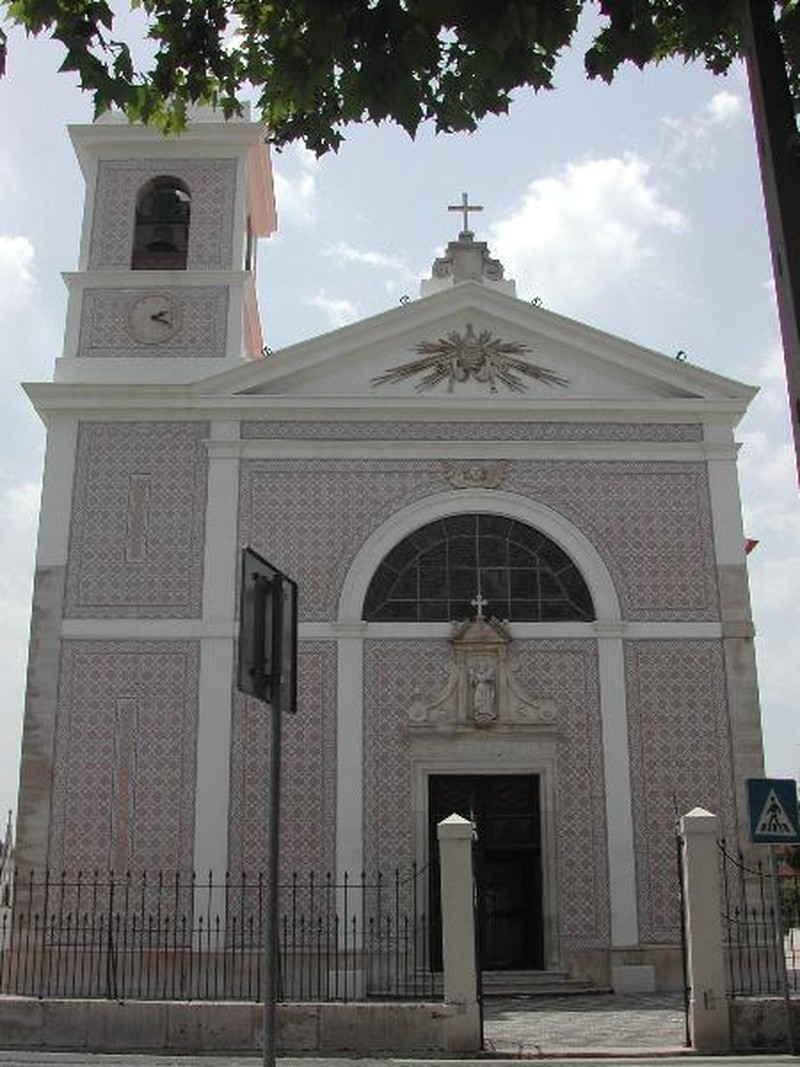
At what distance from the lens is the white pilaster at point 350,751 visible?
53.7 ft

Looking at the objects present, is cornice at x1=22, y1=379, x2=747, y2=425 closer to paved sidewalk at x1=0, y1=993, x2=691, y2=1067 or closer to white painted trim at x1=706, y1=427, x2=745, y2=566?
white painted trim at x1=706, y1=427, x2=745, y2=566

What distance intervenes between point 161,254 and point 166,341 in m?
1.57

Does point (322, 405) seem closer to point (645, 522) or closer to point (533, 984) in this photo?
point (645, 522)

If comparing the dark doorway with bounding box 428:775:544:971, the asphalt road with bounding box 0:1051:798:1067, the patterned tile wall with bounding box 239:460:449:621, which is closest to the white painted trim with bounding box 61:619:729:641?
the patterned tile wall with bounding box 239:460:449:621

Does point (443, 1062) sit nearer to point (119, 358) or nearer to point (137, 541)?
point (137, 541)

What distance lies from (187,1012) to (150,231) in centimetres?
1249

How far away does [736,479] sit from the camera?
18109 mm

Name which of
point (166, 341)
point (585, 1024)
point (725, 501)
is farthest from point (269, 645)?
point (166, 341)

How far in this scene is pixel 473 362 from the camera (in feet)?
61.3

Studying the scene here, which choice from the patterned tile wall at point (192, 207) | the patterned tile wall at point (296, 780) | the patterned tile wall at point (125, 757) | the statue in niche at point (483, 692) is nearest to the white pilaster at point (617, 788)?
the statue in niche at point (483, 692)

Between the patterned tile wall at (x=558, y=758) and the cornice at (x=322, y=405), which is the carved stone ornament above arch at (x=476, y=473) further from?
the patterned tile wall at (x=558, y=758)

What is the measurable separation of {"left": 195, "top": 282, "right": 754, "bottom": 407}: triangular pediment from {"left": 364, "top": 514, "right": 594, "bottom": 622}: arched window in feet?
6.67

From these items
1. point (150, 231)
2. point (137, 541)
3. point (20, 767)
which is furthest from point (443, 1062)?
point (150, 231)

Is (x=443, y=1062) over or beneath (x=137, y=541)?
beneath
